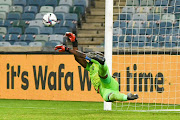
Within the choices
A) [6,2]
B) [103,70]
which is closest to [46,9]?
[6,2]

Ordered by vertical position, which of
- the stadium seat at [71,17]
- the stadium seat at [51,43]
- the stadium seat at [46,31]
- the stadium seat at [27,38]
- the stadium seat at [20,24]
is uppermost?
the stadium seat at [71,17]

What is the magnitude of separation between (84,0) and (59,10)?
3.59ft

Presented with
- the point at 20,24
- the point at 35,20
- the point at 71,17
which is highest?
the point at 71,17

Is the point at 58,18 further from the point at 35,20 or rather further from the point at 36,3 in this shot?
the point at 36,3

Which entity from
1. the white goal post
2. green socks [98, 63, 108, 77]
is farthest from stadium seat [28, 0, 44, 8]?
green socks [98, 63, 108, 77]

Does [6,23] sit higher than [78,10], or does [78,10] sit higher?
[78,10]

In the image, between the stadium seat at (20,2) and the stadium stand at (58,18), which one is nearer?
the stadium stand at (58,18)

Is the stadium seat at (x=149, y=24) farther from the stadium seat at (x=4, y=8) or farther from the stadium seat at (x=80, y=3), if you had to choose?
the stadium seat at (x=4, y=8)

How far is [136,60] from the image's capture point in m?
14.8

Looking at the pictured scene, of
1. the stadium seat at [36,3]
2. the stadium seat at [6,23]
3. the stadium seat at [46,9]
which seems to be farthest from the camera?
the stadium seat at [36,3]

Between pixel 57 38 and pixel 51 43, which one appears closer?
pixel 51 43

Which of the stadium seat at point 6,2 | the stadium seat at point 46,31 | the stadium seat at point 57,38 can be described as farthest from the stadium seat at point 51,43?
the stadium seat at point 6,2

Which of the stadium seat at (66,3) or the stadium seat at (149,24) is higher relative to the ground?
the stadium seat at (66,3)

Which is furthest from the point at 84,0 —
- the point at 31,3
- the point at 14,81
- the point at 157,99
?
the point at 157,99
